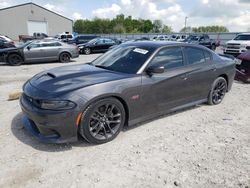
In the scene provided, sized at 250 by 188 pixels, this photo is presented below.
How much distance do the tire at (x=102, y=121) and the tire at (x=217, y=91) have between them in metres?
2.63

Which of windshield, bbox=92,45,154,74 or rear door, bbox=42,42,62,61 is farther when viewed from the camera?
rear door, bbox=42,42,62,61

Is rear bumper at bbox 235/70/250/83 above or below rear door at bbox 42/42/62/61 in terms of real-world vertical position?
below

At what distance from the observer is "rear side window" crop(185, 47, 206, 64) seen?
4746 mm

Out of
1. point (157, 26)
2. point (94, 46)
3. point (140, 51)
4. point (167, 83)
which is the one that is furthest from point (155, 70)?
point (157, 26)

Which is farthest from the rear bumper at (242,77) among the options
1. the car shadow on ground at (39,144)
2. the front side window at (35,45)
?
the front side window at (35,45)

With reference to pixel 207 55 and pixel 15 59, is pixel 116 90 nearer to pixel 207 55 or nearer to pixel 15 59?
pixel 207 55

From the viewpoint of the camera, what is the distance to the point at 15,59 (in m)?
12.3

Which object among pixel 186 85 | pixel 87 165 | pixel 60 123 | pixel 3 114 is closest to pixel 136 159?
pixel 87 165

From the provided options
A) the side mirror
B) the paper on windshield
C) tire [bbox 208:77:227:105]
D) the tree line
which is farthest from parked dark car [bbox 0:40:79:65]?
the tree line

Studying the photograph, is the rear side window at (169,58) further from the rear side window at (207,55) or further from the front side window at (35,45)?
the front side window at (35,45)

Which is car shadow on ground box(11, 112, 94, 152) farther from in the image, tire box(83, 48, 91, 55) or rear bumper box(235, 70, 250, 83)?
tire box(83, 48, 91, 55)

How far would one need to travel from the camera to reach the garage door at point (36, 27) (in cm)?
4362

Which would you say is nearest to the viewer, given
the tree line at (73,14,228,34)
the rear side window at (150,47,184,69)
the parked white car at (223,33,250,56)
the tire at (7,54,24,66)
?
the rear side window at (150,47,184,69)

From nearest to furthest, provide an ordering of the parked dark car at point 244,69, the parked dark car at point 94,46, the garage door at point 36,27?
the parked dark car at point 244,69 → the parked dark car at point 94,46 → the garage door at point 36,27
